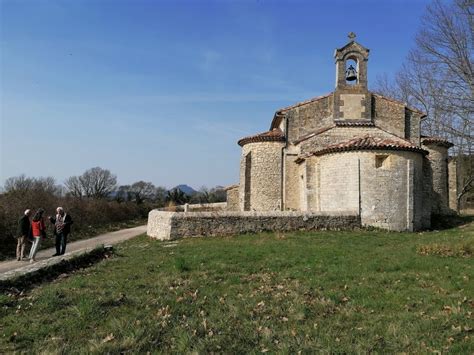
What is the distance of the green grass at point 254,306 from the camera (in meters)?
4.82

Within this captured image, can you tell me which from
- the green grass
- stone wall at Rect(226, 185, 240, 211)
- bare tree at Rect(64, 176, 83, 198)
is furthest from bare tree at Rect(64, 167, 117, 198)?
the green grass

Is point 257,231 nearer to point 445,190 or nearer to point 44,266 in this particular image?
point 44,266

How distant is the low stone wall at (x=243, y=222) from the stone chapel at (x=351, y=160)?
2.05ft

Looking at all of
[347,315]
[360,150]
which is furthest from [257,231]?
[347,315]

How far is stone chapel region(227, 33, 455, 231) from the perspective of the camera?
1658cm

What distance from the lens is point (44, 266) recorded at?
28.8 feet

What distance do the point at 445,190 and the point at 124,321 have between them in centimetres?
2204

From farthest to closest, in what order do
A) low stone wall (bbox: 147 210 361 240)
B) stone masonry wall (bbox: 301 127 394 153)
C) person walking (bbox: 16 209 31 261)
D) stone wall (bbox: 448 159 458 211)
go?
1. stone wall (bbox: 448 159 458 211)
2. stone masonry wall (bbox: 301 127 394 153)
3. low stone wall (bbox: 147 210 361 240)
4. person walking (bbox: 16 209 31 261)

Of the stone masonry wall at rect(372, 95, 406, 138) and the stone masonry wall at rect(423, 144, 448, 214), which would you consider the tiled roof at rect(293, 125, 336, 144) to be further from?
the stone masonry wall at rect(423, 144, 448, 214)

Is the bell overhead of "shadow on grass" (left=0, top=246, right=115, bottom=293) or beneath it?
overhead

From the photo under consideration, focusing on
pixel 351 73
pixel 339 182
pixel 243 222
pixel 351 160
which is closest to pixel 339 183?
pixel 339 182

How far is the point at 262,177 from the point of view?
21.9 meters

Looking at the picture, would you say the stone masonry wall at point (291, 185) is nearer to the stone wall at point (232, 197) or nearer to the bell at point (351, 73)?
the bell at point (351, 73)

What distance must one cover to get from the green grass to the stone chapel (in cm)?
649
